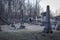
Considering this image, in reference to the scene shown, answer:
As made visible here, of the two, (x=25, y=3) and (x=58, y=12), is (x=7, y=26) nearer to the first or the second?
(x=25, y=3)

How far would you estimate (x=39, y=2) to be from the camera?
4.21 metres

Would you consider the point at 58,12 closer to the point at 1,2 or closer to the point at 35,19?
the point at 35,19

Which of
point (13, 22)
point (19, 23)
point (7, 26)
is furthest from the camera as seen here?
point (19, 23)

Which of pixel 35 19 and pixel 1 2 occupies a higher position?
pixel 1 2

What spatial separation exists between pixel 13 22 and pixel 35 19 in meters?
0.70

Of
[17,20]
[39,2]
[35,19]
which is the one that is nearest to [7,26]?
[17,20]

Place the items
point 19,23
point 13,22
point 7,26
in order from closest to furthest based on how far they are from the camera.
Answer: point 7,26, point 13,22, point 19,23

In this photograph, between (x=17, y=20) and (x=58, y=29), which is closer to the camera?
(x=58, y=29)

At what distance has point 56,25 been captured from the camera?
4.11m

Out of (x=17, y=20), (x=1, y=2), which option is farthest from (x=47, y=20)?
(x=1, y=2)

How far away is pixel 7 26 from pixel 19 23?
0.68m

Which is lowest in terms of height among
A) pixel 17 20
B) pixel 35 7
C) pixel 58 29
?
pixel 58 29

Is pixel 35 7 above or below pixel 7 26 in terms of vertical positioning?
above

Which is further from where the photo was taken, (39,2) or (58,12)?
(39,2)
